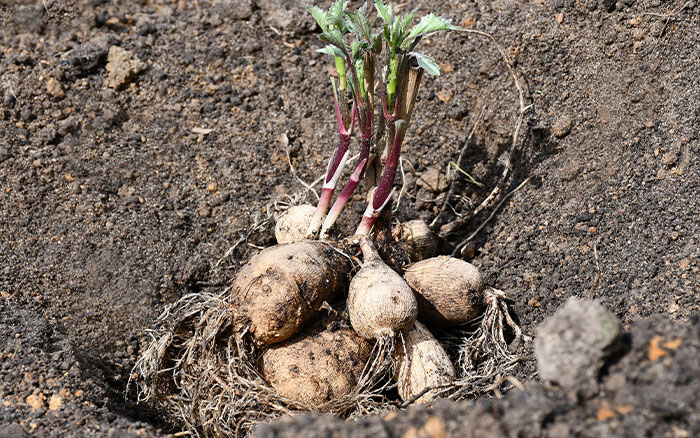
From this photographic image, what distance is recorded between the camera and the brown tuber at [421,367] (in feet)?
7.09

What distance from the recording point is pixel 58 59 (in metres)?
3.12

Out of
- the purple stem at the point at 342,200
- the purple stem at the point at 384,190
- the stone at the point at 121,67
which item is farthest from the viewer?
the stone at the point at 121,67

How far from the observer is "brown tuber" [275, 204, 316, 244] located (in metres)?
2.53

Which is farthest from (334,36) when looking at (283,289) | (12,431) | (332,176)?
(12,431)

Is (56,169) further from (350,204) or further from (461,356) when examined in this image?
(461,356)

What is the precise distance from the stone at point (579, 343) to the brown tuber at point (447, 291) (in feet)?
3.10

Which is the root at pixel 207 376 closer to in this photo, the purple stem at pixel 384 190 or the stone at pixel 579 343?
the purple stem at pixel 384 190

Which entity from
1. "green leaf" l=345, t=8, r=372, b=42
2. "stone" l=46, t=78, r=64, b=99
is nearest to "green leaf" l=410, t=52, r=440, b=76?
"green leaf" l=345, t=8, r=372, b=42

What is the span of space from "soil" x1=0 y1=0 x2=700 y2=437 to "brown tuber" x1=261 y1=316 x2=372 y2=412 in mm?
457

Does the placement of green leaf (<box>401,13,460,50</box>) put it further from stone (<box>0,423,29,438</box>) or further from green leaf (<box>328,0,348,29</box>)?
stone (<box>0,423,29,438</box>)

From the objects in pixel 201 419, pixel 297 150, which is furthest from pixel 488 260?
pixel 201 419

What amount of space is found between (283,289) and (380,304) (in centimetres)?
33

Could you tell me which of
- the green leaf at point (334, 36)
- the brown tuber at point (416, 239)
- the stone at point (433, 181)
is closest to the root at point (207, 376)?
the brown tuber at point (416, 239)

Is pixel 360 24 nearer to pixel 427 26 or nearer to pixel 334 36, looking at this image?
pixel 334 36
